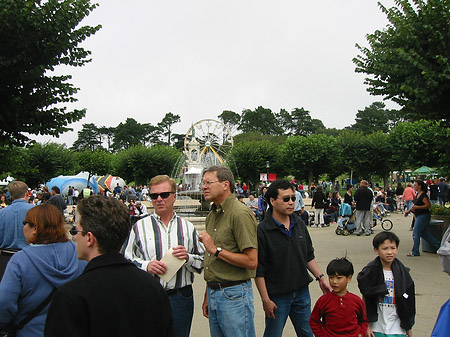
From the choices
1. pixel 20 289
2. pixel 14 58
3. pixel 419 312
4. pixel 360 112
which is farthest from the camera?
pixel 360 112

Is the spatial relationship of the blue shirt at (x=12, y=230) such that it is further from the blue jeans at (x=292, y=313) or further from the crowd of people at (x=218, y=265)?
the blue jeans at (x=292, y=313)

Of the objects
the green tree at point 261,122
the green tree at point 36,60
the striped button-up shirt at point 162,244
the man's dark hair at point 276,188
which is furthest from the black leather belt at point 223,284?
the green tree at point 261,122

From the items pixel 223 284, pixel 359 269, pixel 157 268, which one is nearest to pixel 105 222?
pixel 157 268

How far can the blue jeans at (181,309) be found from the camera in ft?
11.6

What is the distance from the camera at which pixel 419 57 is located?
8.95 meters

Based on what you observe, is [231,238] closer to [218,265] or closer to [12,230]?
[218,265]

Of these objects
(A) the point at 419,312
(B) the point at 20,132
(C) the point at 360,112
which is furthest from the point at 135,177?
(C) the point at 360,112

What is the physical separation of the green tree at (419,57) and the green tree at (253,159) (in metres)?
40.4

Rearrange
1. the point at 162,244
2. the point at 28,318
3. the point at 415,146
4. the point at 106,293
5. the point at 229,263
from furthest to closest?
the point at 415,146 → the point at 162,244 → the point at 229,263 → the point at 28,318 → the point at 106,293

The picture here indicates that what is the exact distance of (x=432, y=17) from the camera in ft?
29.3

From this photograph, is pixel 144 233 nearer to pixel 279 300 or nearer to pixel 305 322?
pixel 279 300

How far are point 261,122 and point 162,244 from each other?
353ft

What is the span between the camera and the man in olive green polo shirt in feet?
10.9

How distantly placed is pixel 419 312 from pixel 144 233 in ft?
14.8
